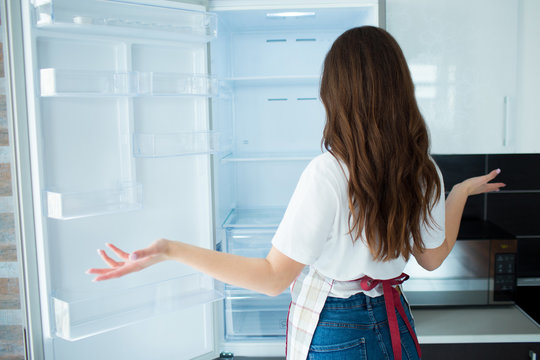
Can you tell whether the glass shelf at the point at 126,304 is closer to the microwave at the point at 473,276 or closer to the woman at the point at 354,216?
the woman at the point at 354,216

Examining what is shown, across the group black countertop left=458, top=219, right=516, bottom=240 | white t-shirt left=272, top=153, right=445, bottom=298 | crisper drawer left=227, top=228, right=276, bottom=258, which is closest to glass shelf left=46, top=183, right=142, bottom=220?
crisper drawer left=227, top=228, right=276, bottom=258

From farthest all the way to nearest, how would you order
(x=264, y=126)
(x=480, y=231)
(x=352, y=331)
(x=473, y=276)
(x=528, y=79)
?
(x=264, y=126) → (x=480, y=231) → (x=473, y=276) → (x=528, y=79) → (x=352, y=331)

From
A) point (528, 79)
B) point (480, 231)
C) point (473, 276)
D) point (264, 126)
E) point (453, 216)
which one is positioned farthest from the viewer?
point (264, 126)

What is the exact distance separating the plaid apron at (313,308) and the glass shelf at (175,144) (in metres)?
0.66

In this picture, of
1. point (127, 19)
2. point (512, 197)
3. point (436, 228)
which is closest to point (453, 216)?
point (436, 228)

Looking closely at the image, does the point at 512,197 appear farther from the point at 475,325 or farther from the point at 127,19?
the point at 127,19

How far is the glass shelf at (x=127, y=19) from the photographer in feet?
4.37

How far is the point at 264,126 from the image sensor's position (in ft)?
7.50

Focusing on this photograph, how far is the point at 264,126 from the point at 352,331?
4.42 ft

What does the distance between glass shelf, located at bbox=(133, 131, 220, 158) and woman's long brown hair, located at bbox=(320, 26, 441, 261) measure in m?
0.70

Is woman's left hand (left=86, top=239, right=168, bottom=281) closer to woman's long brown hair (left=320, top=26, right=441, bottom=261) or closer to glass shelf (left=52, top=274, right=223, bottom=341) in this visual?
woman's long brown hair (left=320, top=26, right=441, bottom=261)

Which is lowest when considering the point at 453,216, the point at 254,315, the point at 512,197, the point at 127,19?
the point at 254,315

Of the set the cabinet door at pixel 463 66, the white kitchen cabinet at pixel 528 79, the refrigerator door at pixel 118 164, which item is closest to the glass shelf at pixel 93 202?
the refrigerator door at pixel 118 164

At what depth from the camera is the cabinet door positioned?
1.80 metres
